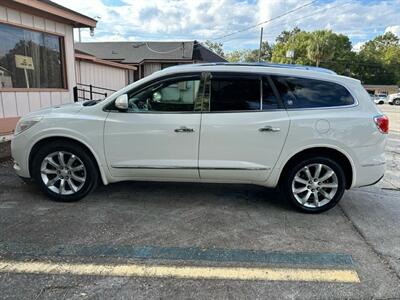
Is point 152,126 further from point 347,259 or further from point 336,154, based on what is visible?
point 347,259

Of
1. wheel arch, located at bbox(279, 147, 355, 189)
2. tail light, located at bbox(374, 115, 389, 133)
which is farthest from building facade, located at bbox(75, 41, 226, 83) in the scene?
tail light, located at bbox(374, 115, 389, 133)

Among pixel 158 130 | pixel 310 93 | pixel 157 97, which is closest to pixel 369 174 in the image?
pixel 310 93

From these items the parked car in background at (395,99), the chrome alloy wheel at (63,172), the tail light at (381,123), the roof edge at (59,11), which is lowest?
the parked car in background at (395,99)

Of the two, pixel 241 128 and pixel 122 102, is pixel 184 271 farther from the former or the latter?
pixel 122 102

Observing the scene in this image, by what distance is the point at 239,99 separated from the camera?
435cm

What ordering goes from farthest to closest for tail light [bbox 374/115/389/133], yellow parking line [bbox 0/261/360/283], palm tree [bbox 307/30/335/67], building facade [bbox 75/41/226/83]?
palm tree [bbox 307/30/335/67] < building facade [bbox 75/41/226/83] < tail light [bbox 374/115/389/133] < yellow parking line [bbox 0/261/360/283]

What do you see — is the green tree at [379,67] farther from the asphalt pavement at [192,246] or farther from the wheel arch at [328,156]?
the asphalt pavement at [192,246]

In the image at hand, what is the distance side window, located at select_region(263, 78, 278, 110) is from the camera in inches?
170

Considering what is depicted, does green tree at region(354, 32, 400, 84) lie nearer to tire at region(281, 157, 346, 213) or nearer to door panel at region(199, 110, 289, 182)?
tire at region(281, 157, 346, 213)

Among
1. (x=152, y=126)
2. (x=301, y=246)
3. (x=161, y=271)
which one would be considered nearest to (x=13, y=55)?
(x=152, y=126)

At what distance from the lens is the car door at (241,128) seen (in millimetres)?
4254

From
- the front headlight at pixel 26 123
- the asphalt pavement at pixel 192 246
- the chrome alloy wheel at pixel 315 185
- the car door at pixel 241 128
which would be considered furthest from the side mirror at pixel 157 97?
→ the chrome alloy wheel at pixel 315 185

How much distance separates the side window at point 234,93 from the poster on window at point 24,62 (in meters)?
Result: 6.05

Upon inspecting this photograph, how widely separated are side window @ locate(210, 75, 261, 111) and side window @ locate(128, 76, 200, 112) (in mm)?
252
